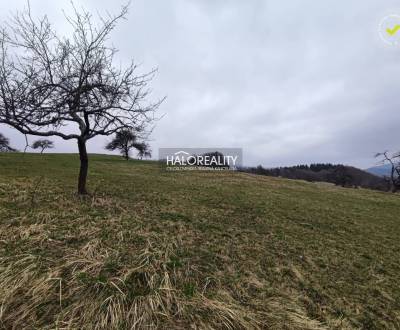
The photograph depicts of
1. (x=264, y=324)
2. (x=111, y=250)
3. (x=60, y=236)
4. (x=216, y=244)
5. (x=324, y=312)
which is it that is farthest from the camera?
(x=216, y=244)

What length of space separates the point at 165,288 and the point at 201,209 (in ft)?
15.0

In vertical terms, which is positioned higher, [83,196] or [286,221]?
[83,196]

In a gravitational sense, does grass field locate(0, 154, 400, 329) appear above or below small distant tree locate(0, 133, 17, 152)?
below

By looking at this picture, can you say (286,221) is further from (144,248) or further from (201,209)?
(144,248)

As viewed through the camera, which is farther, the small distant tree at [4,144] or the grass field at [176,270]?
the small distant tree at [4,144]

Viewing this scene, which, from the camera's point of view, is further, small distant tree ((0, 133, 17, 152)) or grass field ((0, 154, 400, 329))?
small distant tree ((0, 133, 17, 152))

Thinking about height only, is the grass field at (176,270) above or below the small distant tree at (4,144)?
below

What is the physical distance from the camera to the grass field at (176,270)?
8.31 ft

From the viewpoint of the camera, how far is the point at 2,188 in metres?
6.73

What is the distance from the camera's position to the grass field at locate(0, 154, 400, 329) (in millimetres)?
2533

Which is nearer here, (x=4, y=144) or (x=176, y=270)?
(x=176, y=270)

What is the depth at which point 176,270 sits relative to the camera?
341cm

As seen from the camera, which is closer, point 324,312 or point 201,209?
point 324,312

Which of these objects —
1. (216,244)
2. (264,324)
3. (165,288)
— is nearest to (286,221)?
(216,244)
